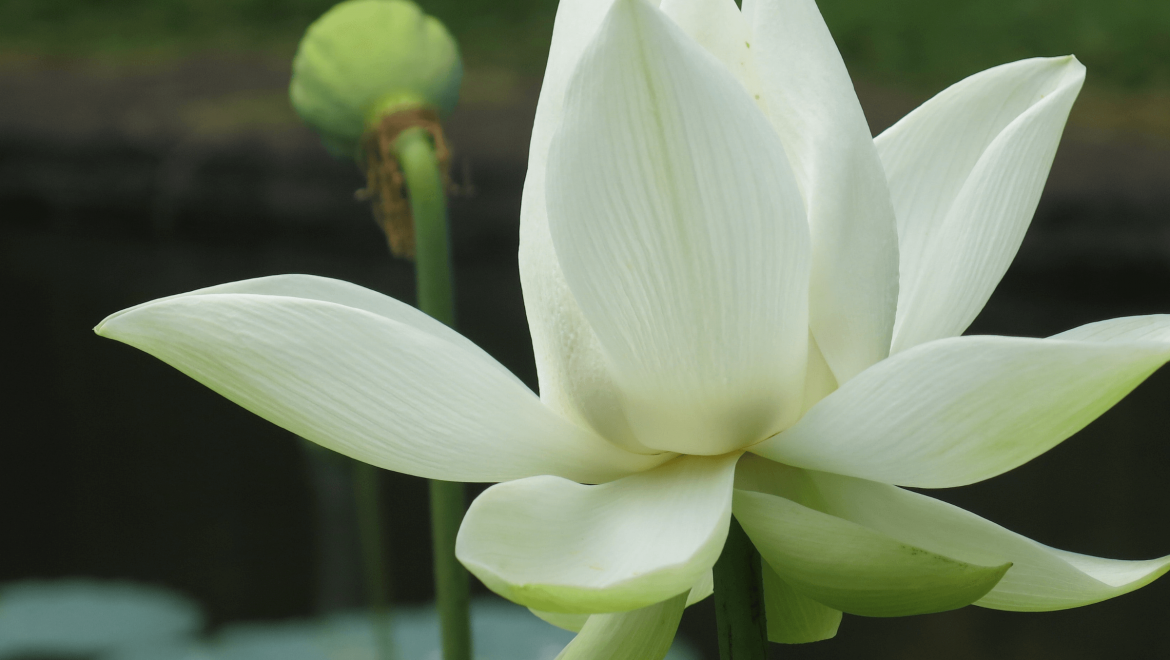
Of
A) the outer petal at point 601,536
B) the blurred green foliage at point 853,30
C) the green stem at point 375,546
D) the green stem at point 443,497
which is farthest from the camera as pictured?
the blurred green foliage at point 853,30

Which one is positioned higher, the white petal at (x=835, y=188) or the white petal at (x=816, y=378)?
the white petal at (x=835, y=188)

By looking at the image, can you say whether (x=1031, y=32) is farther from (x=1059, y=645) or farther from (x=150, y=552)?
(x=150, y=552)

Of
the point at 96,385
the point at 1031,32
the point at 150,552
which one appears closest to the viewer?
the point at 150,552

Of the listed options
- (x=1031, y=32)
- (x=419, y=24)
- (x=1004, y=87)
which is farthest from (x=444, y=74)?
(x=1031, y=32)

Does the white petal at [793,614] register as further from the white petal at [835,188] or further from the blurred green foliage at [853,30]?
the blurred green foliage at [853,30]

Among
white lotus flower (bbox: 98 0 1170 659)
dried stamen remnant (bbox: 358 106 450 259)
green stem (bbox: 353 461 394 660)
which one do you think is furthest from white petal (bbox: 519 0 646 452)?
green stem (bbox: 353 461 394 660)

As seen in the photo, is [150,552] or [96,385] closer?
[150,552]

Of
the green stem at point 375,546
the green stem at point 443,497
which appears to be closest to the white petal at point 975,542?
the green stem at point 443,497

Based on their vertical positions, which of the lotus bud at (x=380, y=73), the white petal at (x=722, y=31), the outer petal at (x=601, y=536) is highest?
the lotus bud at (x=380, y=73)
